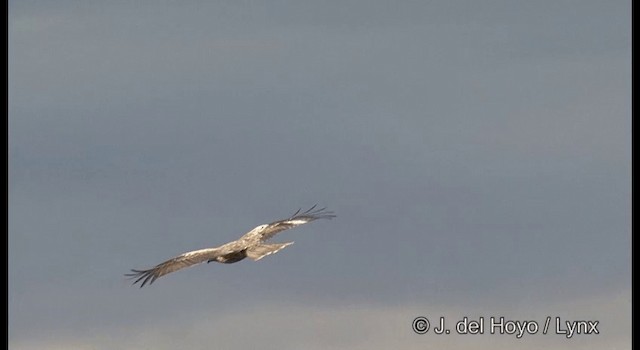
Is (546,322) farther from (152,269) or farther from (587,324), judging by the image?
(152,269)

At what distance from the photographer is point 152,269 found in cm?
11400

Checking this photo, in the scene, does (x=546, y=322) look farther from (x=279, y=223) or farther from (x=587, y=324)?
(x=279, y=223)

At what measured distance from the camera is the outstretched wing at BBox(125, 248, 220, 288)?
114 metres

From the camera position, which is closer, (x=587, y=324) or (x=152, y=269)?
(x=152, y=269)

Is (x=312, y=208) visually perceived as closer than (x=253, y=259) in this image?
No

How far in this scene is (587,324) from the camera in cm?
12144

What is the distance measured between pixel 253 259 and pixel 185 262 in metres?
3.04

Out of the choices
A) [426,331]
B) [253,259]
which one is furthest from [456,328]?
[253,259]

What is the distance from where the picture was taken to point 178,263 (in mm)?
115312

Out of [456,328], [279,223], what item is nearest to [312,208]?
[279,223]

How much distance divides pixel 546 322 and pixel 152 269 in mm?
19117

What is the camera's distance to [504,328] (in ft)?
383

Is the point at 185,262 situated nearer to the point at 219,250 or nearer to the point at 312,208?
the point at 219,250

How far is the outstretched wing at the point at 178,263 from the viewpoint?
114 meters
